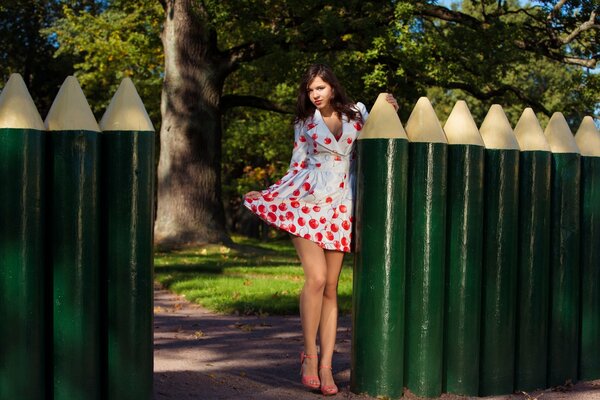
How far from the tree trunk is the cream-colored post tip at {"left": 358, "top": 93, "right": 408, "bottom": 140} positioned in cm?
1312

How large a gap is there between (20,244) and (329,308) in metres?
2.15

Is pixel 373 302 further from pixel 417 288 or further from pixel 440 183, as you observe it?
pixel 440 183

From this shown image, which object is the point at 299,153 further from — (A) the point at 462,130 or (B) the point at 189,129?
(B) the point at 189,129

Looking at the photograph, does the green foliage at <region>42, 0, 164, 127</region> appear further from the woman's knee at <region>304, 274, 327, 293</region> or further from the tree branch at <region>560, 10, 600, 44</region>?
the woman's knee at <region>304, 274, 327, 293</region>

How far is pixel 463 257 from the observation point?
17.5ft

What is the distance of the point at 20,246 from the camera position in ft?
13.7

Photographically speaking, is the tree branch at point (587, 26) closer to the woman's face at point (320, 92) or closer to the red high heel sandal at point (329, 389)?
the woman's face at point (320, 92)

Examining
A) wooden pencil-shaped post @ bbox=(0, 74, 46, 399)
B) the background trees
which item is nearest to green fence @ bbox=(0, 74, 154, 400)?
wooden pencil-shaped post @ bbox=(0, 74, 46, 399)

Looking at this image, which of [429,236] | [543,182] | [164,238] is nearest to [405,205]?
[429,236]

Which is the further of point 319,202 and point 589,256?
point 589,256

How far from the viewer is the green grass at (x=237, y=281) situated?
9.72m

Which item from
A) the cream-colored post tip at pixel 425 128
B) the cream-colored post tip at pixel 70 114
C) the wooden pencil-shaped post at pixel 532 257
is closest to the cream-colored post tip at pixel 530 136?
the wooden pencil-shaped post at pixel 532 257

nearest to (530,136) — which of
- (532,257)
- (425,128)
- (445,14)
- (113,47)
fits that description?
(532,257)

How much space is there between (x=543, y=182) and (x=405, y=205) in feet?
3.72
